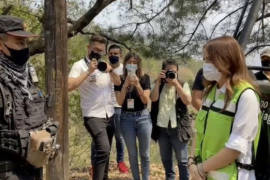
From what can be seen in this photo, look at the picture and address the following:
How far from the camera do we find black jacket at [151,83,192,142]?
16.0 ft

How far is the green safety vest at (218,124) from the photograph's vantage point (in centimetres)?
242

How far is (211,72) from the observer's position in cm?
254

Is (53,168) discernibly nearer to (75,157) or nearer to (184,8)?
(184,8)

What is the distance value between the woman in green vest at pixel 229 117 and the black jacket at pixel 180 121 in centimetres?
228

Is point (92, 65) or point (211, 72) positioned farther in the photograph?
point (92, 65)

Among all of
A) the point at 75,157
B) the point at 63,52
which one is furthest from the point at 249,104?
the point at 75,157

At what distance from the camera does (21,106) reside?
2.78m

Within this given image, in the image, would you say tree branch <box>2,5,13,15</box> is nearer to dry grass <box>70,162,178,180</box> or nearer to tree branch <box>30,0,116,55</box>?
tree branch <box>30,0,116,55</box>

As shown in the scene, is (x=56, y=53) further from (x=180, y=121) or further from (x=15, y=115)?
(x=15, y=115)

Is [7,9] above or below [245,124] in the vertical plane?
above

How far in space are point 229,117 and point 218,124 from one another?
0.25 feet

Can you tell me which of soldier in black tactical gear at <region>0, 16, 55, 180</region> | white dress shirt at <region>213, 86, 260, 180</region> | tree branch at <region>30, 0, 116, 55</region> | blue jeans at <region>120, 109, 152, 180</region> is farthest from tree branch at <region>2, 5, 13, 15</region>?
white dress shirt at <region>213, 86, 260, 180</region>

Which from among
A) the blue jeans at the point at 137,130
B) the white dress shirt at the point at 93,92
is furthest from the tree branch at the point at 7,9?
the blue jeans at the point at 137,130

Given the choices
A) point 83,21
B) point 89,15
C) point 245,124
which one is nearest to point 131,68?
point 245,124
